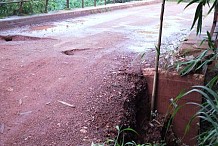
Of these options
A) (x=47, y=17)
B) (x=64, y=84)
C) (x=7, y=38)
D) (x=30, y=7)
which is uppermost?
(x=30, y=7)

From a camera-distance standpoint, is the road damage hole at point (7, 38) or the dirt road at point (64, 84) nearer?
the dirt road at point (64, 84)

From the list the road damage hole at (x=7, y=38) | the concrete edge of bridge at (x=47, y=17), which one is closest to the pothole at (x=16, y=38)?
the road damage hole at (x=7, y=38)

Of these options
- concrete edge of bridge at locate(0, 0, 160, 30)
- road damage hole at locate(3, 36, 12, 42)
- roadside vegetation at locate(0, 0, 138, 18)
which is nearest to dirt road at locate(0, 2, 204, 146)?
road damage hole at locate(3, 36, 12, 42)

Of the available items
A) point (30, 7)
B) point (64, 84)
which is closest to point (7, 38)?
point (64, 84)

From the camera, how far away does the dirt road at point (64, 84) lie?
2.79m

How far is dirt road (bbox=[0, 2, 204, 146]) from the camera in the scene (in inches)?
110

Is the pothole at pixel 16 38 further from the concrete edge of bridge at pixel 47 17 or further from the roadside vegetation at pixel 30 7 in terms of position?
the roadside vegetation at pixel 30 7

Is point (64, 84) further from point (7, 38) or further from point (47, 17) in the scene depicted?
point (47, 17)

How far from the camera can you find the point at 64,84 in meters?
3.62

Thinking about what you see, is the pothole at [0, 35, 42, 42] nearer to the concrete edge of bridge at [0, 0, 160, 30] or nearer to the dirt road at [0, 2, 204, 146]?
the dirt road at [0, 2, 204, 146]


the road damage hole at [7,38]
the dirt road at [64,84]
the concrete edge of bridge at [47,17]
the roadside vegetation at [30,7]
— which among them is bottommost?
the dirt road at [64,84]

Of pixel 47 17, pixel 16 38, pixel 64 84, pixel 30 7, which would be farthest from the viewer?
pixel 30 7

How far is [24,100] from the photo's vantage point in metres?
3.23

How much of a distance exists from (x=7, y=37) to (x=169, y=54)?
3375 mm
